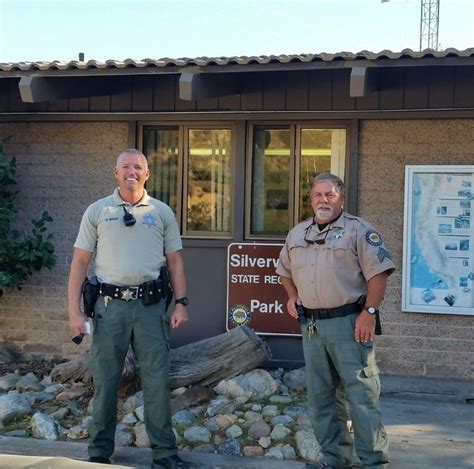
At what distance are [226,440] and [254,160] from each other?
314 cm

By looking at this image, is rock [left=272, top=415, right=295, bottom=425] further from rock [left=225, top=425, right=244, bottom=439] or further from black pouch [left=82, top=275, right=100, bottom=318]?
black pouch [left=82, top=275, right=100, bottom=318]

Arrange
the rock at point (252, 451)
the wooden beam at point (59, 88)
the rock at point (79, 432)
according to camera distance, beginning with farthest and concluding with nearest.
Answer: the wooden beam at point (59, 88) < the rock at point (79, 432) < the rock at point (252, 451)

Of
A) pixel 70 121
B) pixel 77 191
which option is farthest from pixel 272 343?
pixel 70 121

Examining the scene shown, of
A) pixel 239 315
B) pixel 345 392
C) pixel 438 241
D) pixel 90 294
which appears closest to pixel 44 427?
pixel 90 294

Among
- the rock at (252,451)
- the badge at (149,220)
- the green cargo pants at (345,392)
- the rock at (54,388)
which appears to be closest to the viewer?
the green cargo pants at (345,392)

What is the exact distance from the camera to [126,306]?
4562 millimetres

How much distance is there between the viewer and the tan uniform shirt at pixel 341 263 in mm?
4297

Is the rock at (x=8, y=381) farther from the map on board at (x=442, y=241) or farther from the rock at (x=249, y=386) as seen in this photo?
the map on board at (x=442, y=241)

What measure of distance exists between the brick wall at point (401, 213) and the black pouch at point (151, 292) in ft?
9.91

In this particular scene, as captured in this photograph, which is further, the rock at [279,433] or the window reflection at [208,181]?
the window reflection at [208,181]

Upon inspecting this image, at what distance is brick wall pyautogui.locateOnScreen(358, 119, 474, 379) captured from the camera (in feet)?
22.3

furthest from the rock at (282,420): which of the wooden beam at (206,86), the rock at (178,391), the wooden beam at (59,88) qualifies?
the wooden beam at (59,88)

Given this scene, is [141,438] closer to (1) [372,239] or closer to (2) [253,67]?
(1) [372,239]

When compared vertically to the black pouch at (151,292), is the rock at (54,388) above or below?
below
